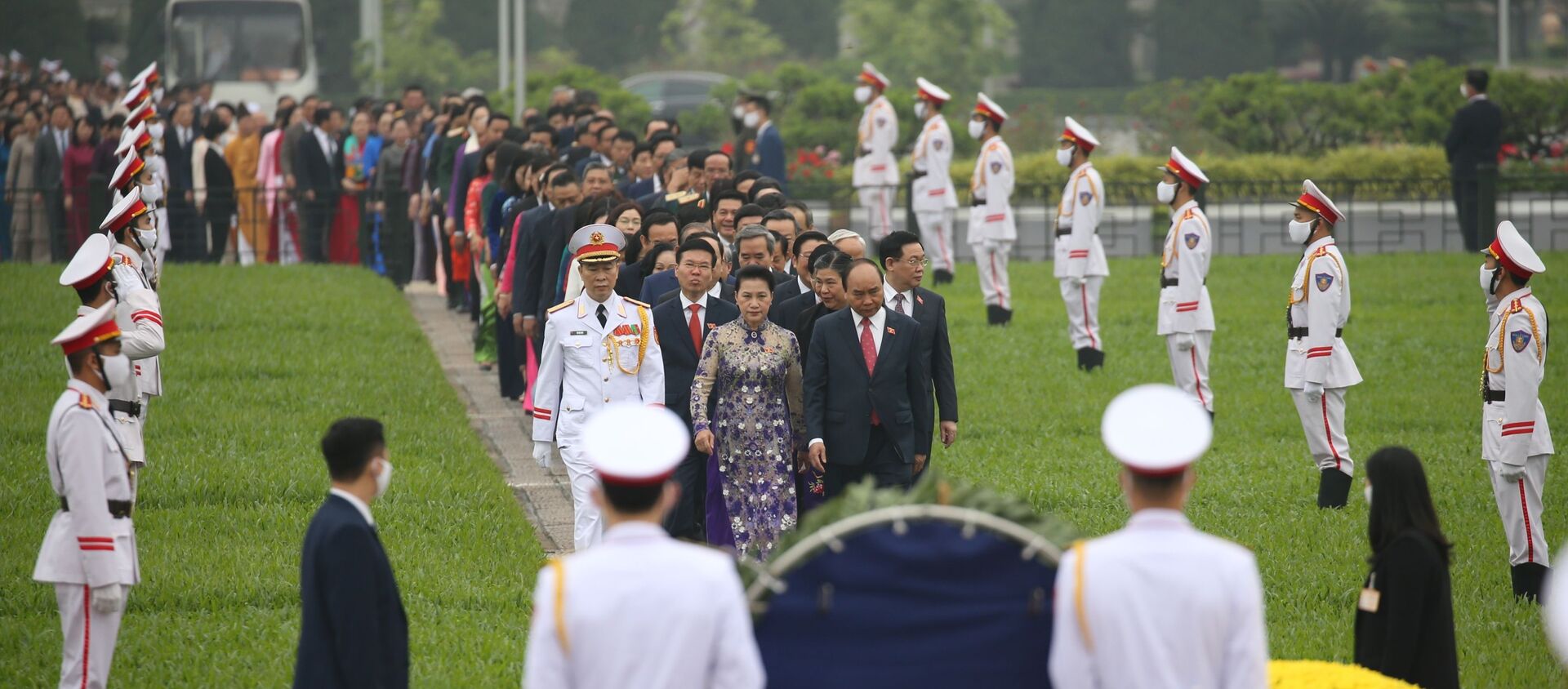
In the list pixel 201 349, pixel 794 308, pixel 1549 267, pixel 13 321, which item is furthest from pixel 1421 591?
pixel 1549 267

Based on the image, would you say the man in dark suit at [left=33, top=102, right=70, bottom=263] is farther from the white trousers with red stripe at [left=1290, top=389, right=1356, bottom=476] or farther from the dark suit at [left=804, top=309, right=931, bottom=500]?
the white trousers with red stripe at [left=1290, top=389, right=1356, bottom=476]

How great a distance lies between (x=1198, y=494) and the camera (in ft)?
37.9

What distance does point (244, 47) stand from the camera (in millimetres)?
34812

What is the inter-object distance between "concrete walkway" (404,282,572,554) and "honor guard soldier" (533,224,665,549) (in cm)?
113

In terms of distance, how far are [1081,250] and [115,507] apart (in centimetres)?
1062

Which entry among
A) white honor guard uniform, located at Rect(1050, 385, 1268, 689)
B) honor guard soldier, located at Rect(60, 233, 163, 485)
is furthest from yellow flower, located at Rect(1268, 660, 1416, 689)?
honor guard soldier, located at Rect(60, 233, 163, 485)

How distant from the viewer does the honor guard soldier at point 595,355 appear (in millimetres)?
9172

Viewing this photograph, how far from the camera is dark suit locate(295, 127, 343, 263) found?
886 inches

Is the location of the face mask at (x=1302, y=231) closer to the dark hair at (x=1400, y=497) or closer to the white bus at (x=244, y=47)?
the dark hair at (x=1400, y=497)

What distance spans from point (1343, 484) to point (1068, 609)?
739 centimetres

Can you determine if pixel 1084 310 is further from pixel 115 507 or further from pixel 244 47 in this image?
pixel 244 47

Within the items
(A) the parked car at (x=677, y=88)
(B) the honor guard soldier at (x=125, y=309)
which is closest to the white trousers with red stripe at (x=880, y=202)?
(B) the honor guard soldier at (x=125, y=309)

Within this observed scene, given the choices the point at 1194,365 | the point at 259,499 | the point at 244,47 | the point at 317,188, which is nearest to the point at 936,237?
the point at 317,188

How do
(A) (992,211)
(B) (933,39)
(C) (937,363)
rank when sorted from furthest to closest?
(B) (933,39), (A) (992,211), (C) (937,363)
